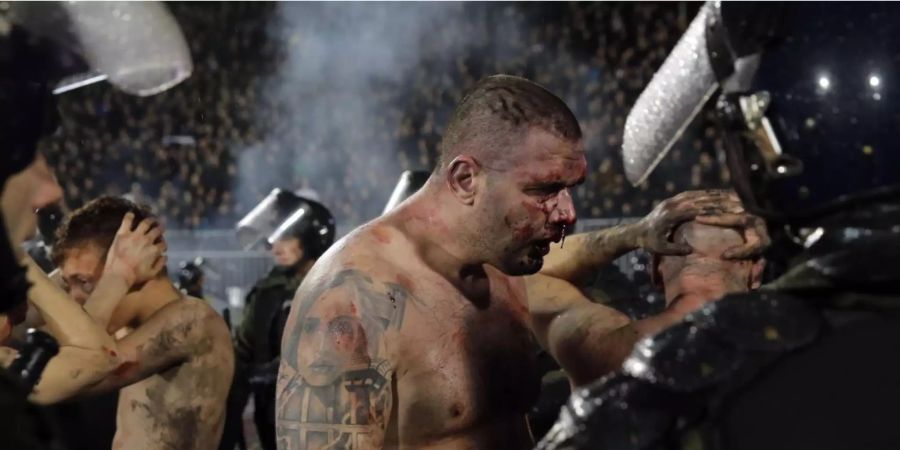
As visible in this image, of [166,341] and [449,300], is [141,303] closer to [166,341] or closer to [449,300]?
[166,341]

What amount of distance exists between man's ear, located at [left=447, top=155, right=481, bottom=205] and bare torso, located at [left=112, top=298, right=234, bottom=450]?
194 cm

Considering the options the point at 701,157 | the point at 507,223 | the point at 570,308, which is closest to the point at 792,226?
the point at 507,223

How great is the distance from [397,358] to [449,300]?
0.29m

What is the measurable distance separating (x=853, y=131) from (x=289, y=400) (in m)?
1.48

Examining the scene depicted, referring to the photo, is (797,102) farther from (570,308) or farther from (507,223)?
(570,308)

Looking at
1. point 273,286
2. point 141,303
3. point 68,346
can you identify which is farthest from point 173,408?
point 273,286

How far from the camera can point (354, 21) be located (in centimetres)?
1706

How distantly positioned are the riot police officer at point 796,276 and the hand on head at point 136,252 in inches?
130

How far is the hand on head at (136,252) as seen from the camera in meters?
4.52

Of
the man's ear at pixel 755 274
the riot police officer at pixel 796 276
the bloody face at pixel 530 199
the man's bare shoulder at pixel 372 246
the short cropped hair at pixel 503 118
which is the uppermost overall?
the riot police officer at pixel 796 276

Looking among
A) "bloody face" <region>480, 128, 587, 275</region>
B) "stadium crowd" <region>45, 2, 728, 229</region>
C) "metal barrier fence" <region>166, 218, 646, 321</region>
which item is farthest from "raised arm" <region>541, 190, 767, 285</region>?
"metal barrier fence" <region>166, 218, 646, 321</region>

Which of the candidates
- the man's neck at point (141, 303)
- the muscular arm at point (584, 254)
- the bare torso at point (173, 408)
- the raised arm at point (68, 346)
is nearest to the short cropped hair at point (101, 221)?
the man's neck at point (141, 303)

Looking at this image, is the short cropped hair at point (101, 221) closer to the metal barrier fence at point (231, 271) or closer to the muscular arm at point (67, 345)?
the muscular arm at point (67, 345)

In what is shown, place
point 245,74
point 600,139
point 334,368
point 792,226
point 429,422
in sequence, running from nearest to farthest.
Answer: point 792,226 < point 334,368 < point 429,422 < point 600,139 < point 245,74
